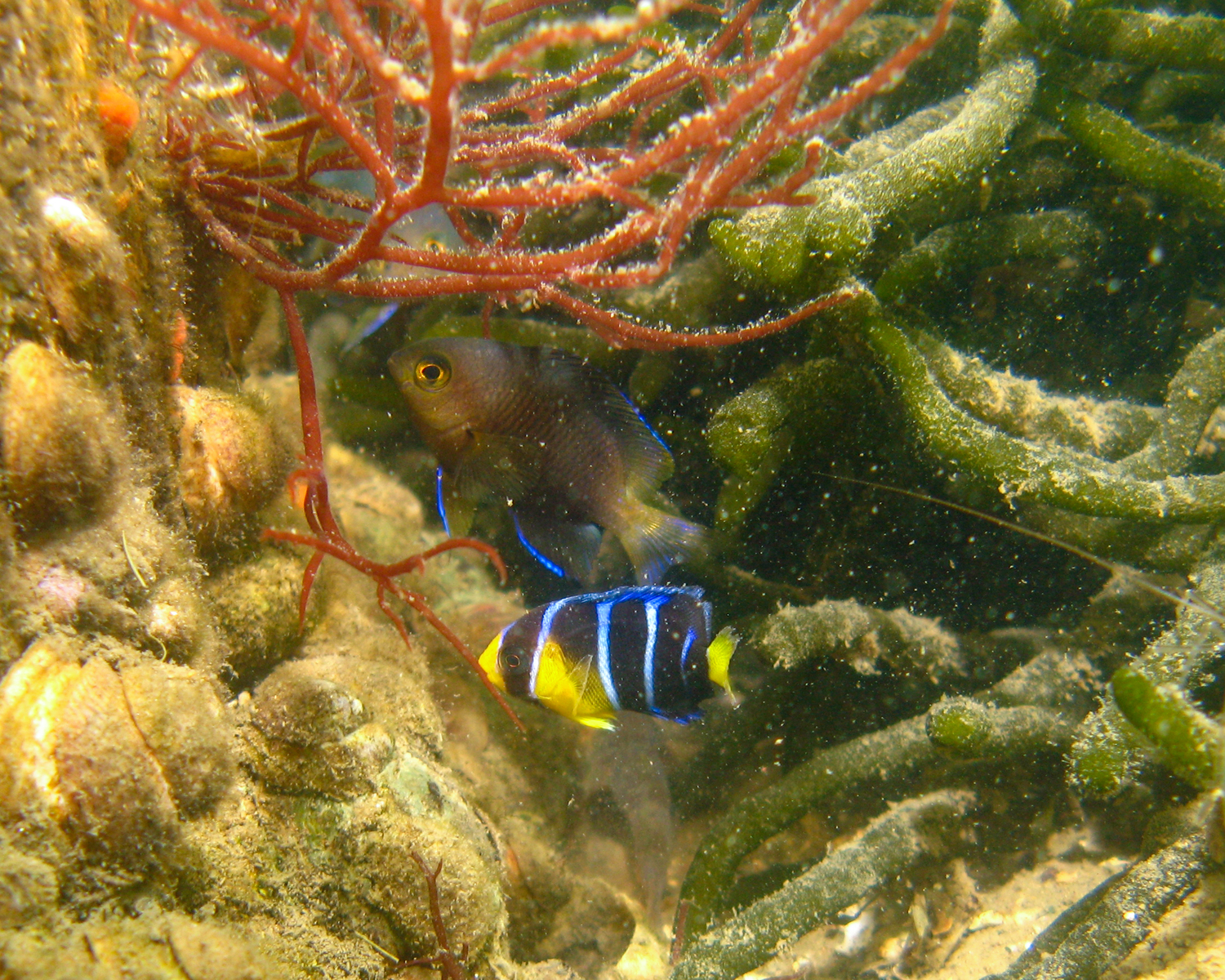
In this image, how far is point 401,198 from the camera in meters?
1.29

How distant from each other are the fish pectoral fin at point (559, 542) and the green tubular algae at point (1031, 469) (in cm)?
135

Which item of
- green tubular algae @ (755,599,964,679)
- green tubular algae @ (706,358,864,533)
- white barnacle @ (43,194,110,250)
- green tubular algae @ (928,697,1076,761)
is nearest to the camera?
white barnacle @ (43,194,110,250)

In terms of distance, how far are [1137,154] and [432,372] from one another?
9.87ft

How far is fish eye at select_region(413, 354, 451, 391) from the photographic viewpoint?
2.51m

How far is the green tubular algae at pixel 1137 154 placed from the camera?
2.48 metres

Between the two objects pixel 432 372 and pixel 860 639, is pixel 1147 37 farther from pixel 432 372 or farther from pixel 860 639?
pixel 432 372

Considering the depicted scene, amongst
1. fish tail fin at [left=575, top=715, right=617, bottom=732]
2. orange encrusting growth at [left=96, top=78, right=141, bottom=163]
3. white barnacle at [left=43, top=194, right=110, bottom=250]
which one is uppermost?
orange encrusting growth at [left=96, top=78, right=141, bottom=163]

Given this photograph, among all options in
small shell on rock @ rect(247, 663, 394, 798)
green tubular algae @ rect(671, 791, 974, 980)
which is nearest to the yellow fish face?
small shell on rock @ rect(247, 663, 394, 798)

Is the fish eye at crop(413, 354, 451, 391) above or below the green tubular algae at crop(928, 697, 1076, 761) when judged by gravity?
above

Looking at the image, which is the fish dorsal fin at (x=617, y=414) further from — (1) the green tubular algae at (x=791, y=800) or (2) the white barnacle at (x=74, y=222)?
(2) the white barnacle at (x=74, y=222)

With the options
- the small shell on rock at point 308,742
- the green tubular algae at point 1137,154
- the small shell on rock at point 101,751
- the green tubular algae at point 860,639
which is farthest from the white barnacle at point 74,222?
the green tubular algae at point 1137,154

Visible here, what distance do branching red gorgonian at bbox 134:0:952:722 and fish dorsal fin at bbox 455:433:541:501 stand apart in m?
0.76

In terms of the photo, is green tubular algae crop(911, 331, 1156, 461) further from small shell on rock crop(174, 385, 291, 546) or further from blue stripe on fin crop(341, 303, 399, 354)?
blue stripe on fin crop(341, 303, 399, 354)

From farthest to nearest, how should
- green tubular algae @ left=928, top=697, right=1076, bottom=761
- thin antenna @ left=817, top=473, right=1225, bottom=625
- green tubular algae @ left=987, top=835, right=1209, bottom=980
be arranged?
1. green tubular algae @ left=928, top=697, right=1076, bottom=761
2. thin antenna @ left=817, top=473, right=1225, bottom=625
3. green tubular algae @ left=987, top=835, right=1209, bottom=980
